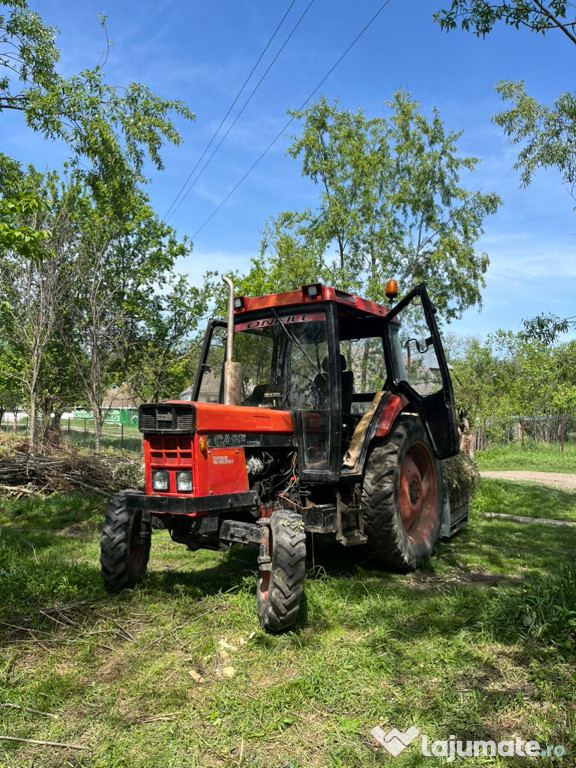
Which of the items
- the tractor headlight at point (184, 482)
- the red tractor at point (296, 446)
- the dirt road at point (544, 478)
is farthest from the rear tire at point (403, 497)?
the dirt road at point (544, 478)

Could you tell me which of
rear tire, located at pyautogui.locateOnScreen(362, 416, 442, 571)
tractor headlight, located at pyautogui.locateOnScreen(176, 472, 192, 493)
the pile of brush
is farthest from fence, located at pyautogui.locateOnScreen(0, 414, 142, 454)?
tractor headlight, located at pyautogui.locateOnScreen(176, 472, 192, 493)

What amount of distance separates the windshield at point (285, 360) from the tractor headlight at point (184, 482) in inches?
52.9

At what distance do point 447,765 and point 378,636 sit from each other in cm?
125

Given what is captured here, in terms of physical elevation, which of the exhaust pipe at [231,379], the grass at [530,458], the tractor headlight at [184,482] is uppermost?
the exhaust pipe at [231,379]

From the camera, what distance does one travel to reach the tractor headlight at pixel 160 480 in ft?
15.1

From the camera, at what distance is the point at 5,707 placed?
3260 millimetres

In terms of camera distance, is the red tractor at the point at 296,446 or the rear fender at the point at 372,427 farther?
the rear fender at the point at 372,427

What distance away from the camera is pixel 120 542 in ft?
15.6

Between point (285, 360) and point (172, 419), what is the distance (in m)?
1.45

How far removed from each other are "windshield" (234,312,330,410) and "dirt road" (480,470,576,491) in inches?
339

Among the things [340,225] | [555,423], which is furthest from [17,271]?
[555,423]

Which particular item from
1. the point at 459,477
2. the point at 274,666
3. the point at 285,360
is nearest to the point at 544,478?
the point at 459,477

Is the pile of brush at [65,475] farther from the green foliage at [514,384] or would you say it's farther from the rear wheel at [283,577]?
the green foliage at [514,384]

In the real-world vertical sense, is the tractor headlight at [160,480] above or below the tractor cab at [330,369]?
below
